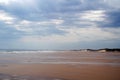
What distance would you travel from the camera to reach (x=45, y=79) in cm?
1375

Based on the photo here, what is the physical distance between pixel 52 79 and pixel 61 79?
0.50 meters

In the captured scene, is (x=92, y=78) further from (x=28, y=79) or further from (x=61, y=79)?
(x=28, y=79)

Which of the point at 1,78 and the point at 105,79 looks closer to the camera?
the point at 105,79

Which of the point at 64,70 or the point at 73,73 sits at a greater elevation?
the point at 64,70

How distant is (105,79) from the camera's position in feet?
44.3

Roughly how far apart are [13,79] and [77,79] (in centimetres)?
361

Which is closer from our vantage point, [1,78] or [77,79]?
[77,79]

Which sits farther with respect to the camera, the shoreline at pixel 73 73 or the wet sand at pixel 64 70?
the wet sand at pixel 64 70

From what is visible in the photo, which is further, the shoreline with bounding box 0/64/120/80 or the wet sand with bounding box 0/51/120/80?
the wet sand with bounding box 0/51/120/80

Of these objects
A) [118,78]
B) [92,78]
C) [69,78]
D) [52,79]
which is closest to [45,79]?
[52,79]

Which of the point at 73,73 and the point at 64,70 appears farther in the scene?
the point at 64,70

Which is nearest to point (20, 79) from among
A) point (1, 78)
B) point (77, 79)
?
point (1, 78)

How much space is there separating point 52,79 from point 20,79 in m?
1.80

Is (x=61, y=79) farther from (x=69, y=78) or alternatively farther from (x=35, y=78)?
(x=35, y=78)
